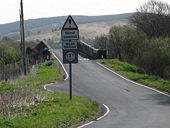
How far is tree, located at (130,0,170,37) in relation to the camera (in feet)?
215

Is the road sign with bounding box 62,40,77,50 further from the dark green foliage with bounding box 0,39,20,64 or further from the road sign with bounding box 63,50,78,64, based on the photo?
the dark green foliage with bounding box 0,39,20,64

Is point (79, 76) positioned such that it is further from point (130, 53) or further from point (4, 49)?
point (4, 49)

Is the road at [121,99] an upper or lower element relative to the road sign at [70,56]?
lower

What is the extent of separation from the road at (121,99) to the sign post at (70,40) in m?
2.56

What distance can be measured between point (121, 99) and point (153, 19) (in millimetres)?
49822

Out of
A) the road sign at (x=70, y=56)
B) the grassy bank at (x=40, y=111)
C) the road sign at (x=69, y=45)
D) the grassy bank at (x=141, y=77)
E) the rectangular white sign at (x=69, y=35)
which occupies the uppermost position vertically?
the rectangular white sign at (x=69, y=35)

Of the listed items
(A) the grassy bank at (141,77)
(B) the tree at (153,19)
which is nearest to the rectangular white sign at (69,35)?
(A) the grassy bank at (141,77)

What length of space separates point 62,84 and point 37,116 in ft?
55.1

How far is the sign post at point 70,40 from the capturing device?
18.5m

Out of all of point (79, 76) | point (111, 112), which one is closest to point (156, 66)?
point (79, 76)

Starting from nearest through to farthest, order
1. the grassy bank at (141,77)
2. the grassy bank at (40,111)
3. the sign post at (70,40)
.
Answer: the grassy bank at (40,111) → the sign post at (70,40) → the grassy bank at (141,77)

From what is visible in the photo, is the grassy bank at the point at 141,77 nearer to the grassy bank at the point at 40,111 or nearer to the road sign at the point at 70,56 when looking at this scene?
the road sign at the point at 70,56

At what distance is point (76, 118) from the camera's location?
49.9 feet

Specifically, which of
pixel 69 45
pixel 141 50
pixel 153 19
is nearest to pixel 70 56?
pixel 69 45
